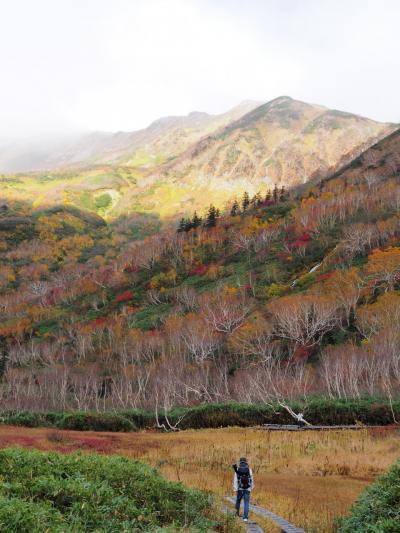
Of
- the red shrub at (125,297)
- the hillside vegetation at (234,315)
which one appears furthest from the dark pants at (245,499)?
the red shrub at (125,297)

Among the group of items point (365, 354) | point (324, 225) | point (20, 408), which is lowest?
point (20, 408)

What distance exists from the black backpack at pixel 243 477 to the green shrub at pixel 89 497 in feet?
6.53

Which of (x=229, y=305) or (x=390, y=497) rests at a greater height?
(x=229, y=305)

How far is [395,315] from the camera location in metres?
53.8

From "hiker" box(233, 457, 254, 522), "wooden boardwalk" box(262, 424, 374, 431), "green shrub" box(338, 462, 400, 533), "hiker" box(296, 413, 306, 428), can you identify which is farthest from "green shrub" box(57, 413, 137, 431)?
"green shrub" box(338, 462, 400, 533)

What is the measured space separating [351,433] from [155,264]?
10337 cm

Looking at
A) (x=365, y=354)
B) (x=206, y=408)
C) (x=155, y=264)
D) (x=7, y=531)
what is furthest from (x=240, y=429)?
(x=155, y=264)

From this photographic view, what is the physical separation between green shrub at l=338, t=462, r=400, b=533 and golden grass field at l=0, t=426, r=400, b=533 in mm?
2294

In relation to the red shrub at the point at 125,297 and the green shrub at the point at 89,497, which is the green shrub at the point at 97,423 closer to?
the green shrub at the point at 89,497

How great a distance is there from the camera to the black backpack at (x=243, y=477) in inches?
643

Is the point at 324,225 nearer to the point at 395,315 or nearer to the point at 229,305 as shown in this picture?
the point at 229,305

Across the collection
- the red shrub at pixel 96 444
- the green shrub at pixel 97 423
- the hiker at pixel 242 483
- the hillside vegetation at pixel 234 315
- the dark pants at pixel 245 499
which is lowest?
the green shrub at pixel 97 423

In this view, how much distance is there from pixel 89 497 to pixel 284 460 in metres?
21.1

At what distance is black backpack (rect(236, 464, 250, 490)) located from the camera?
16.3 meters
